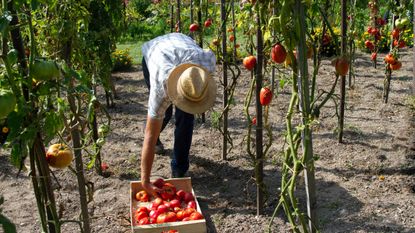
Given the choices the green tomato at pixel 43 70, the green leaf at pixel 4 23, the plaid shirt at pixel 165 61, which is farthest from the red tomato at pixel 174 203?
the green leaf at pixel 4 23

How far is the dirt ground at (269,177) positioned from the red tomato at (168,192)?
26cm

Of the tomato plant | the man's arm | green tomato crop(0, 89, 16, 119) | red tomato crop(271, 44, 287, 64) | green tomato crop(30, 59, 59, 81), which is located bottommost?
Result: the man's arm

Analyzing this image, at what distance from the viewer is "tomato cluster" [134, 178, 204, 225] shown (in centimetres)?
288

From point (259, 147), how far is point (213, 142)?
149 centimetres

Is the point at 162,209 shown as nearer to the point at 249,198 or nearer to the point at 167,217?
the point at 167,217

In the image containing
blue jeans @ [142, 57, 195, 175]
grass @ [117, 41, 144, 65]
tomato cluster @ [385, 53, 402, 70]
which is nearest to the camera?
blue jeans @ [142, 57, 195, 175]

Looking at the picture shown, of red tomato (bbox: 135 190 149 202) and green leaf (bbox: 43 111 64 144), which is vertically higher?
green leaf (bbox: 43 111 64 144)

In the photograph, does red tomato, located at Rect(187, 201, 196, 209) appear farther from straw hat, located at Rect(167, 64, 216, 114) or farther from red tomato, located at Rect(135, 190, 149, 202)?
straw hat, located at Rect(167, 64, 216, 114)

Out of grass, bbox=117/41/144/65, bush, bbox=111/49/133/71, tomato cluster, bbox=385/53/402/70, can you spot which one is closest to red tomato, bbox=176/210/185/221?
tomato cluster, bbox=385/53/402/70

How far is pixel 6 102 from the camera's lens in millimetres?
1295

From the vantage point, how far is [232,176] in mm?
3775

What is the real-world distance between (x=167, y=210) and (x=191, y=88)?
0.74m

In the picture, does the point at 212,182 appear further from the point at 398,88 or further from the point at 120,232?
the point at 398,88

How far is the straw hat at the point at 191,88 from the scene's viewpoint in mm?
2857
